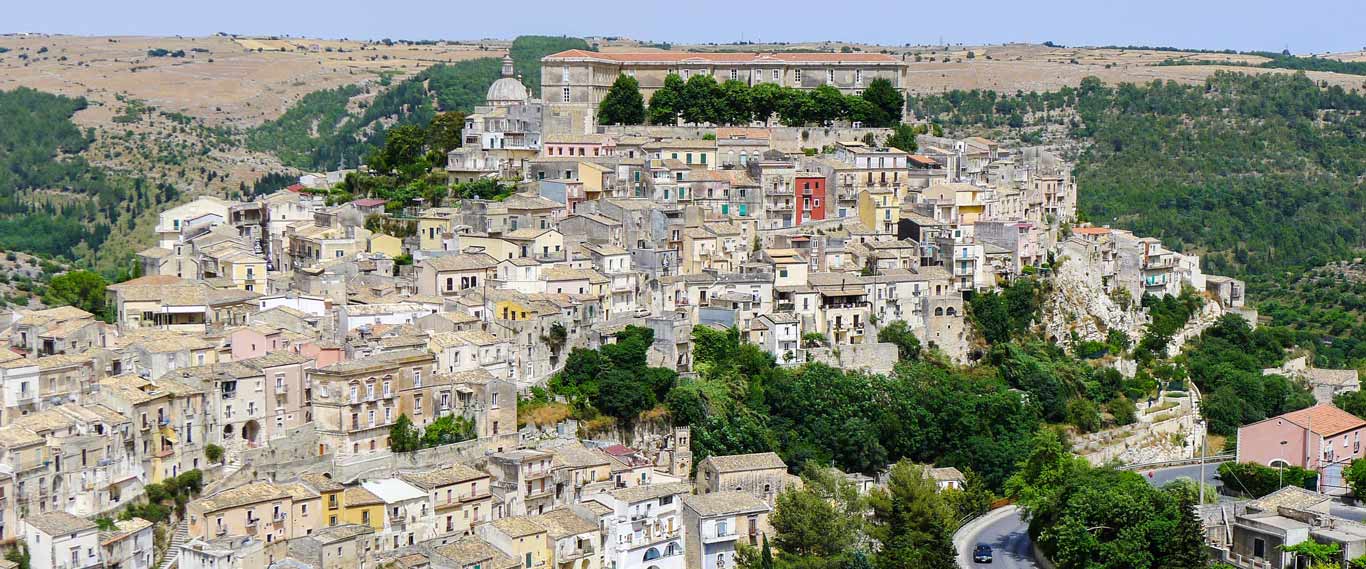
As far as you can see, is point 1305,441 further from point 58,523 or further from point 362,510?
point 58,523

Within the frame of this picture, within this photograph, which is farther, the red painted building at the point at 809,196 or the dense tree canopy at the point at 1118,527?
the red painted building at the point at 809,196

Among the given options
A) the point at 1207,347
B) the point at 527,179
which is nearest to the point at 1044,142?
the point at 1207,347

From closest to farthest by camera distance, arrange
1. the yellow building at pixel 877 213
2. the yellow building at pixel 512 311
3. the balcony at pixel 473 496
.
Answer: the balcony at pixel 473 496
the yellow building at pixel 512 311
the yellow building at pixel 877 213

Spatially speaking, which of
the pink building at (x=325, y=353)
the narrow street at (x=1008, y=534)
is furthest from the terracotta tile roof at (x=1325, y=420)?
the pink building at (x=325, y=353)

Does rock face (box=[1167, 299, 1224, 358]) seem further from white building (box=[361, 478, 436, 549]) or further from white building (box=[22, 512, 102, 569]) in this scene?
white building (box=[22, 512, 102, 569])

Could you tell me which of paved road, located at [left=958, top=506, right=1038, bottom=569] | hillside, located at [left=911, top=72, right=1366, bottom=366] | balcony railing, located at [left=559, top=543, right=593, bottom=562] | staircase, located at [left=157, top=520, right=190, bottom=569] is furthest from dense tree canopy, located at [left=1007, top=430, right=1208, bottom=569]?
hillside, located at [left=911, top=72, right=1366, bottom=366]

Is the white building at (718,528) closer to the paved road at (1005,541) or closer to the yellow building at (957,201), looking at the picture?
the paved road at (1005,541)

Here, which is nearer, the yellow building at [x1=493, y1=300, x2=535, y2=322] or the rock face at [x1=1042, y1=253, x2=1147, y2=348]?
the yellow building at [x1=493, y1=300, x2=535, y2=322]
